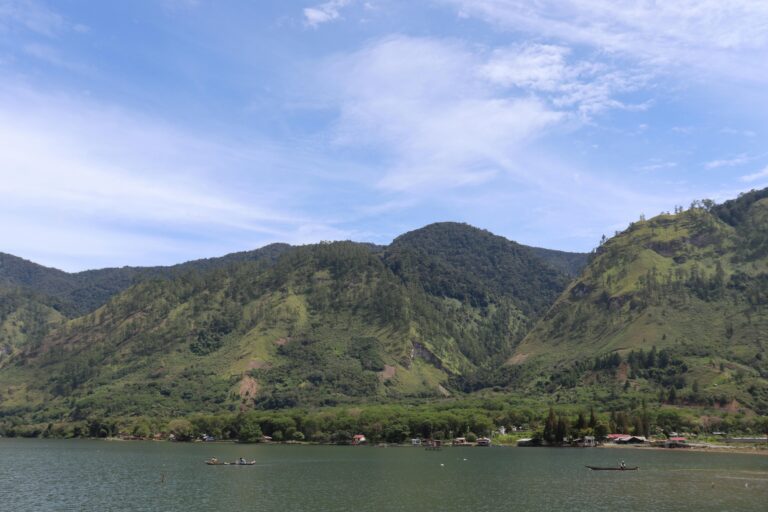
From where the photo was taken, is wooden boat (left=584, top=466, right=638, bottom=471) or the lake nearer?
the lake

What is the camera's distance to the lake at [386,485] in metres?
112

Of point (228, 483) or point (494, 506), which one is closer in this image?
point (494, 506)

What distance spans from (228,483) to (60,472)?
48955 mm

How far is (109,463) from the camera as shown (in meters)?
186

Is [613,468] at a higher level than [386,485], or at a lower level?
higher

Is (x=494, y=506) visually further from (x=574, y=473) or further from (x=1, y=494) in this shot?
(x=1, y=494)

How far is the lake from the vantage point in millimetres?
111750

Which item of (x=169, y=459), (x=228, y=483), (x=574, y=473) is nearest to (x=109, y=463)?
(x=169, y=459)

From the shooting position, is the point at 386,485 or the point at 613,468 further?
the point at 613,468

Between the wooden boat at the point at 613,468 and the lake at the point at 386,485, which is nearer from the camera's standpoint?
the lake at the point at 386,485

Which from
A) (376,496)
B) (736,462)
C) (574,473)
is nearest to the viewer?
(376,496)

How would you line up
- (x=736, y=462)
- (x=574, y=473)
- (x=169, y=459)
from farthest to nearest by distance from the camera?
(x=169, y=459) < (x=736, y=462) < (x=574, y=473)

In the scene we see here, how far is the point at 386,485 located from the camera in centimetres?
13575

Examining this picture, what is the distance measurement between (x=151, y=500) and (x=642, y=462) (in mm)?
124575
